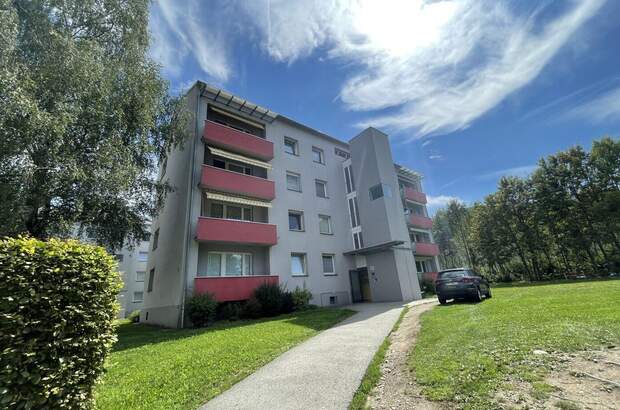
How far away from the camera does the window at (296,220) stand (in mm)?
21516

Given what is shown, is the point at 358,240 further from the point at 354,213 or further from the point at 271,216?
the point at 271,216

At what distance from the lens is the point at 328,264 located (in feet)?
73.4

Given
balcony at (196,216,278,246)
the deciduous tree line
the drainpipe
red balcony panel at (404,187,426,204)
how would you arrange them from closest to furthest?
the drainpipe
balcony at (196,216,278,246)
red balcony panel at (404,187,426,204)
the deciduous tree line

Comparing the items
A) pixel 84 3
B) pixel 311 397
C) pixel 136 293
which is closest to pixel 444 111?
pixel 311 397

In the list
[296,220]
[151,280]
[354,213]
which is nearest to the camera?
[151,280]

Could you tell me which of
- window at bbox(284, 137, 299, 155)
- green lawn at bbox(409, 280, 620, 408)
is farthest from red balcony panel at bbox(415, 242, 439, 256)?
green lawn at bbox(409, 280, 620, 408)

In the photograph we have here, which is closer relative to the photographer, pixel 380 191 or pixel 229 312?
pixel 229 312

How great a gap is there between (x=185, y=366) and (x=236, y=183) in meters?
13.0

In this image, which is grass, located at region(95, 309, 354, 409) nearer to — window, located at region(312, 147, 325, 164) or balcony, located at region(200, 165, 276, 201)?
balcony, located at region(200, 165, 276, 201)

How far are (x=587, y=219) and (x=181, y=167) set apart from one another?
4572 centimetres

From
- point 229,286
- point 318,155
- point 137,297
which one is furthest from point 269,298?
point 137,297

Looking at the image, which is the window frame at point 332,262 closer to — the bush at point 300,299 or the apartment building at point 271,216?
the apartment building at point 271,216

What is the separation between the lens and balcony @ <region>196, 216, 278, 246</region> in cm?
1589

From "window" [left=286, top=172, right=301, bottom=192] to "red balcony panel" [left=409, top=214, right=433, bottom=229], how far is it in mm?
14664
